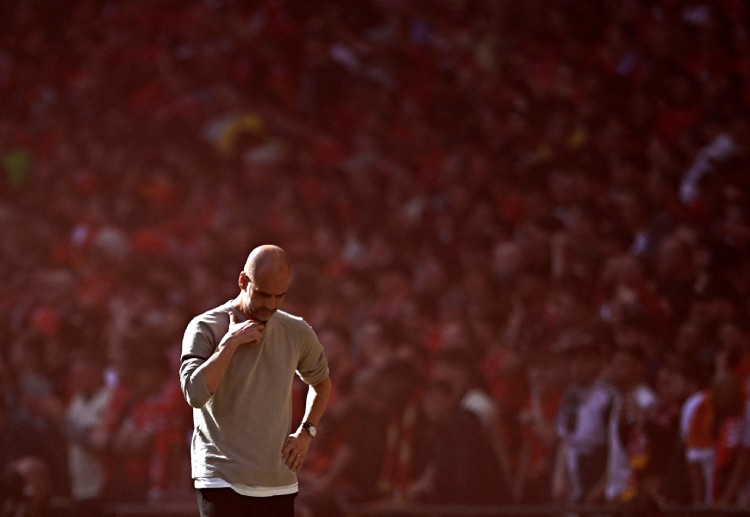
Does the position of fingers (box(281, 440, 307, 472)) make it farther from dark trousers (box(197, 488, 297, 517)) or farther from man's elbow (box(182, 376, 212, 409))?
man's elbow (box(182, 376, 212, 409))

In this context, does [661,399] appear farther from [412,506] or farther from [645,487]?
[412,506]

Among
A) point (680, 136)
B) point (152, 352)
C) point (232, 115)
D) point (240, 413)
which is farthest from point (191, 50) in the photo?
point (240, 413)

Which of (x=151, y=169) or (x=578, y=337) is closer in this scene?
(x=578, y=337)

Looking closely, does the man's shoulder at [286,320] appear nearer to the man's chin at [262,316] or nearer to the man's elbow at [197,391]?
the man's chin at [262,316]

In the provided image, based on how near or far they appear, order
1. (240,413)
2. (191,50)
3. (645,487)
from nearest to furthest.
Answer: (240,413) → (645,487) → (191,50)

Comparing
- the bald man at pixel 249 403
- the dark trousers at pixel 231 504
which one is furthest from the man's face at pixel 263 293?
the dark trousers at pixel 231 504

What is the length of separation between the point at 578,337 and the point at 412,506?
136 centimetres

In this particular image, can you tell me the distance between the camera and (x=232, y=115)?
32.3 ft

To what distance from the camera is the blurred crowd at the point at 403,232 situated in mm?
6965

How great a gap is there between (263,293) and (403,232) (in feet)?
17.0

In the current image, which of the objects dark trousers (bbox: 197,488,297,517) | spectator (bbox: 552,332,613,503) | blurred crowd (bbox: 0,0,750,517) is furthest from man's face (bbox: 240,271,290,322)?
spectator (bbox: 552,332,613,503)

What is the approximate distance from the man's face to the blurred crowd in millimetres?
3613

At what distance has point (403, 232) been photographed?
28.0 feet

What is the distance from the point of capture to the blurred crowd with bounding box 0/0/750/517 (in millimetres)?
6965
